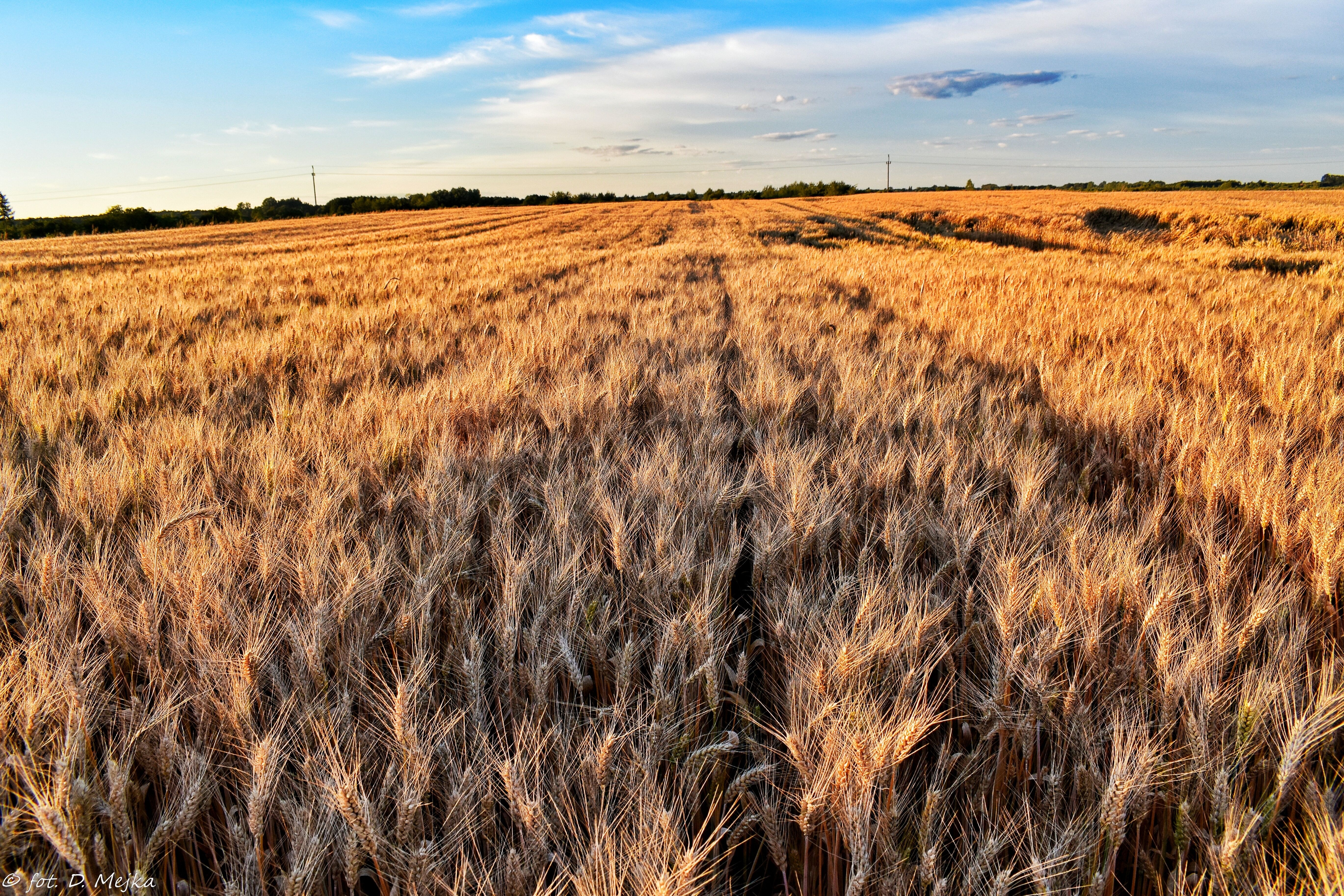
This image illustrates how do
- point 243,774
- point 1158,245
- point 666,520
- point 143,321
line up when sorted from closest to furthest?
point 243,774, point 666,520, point 143,321, point 1158,245

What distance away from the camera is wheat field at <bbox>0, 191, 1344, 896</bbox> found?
2.87ft

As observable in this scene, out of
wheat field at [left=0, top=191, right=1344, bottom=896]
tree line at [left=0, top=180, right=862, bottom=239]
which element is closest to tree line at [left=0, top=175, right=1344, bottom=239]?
tree line at [left=0, top=180, right=862, bottom=239]

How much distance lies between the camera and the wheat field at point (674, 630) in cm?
88

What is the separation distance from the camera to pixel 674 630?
45.4 inches

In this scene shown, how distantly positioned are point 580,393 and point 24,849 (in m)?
2.16

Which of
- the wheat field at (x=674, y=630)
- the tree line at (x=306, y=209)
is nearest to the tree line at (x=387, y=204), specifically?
the tree line at (x=306, y=209)

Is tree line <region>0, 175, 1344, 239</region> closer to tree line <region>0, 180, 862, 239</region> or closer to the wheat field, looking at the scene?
tree line <region>0, 180, 862, 239</region>

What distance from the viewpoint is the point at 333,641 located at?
4.09 ft

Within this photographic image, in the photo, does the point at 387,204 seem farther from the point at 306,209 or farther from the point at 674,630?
the point at 674,630

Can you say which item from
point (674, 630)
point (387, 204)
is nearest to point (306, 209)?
point (387, 204)

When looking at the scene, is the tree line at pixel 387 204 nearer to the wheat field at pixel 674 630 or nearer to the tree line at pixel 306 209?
the tree line at pixel 306 209

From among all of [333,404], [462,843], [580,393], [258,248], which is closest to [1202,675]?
[462,843]

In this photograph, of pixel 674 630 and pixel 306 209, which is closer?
pixel 674 630

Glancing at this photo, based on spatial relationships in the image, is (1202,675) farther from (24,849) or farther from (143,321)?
(143,321)
